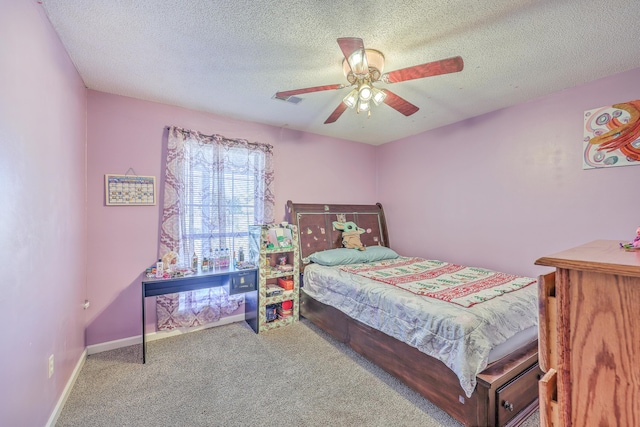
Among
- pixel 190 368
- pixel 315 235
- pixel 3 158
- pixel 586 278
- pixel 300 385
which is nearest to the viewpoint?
pixel 586 278

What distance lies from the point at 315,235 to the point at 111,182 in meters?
2.40

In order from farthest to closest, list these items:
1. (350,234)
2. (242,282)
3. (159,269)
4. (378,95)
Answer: (350,234) → (242,282) → (159,269) → (378,95)

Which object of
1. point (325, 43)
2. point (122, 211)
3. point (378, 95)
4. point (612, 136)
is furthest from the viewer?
point (122, 211)

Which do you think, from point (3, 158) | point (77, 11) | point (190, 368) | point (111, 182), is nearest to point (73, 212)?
point (111, 182)

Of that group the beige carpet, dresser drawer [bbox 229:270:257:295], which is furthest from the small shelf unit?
the beige carpet

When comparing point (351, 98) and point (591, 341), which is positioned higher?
point (351, 98)

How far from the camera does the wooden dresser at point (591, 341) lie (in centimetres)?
57

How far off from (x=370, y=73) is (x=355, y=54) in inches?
10.0

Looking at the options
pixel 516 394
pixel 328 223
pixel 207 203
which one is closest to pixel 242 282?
pixel 207 203

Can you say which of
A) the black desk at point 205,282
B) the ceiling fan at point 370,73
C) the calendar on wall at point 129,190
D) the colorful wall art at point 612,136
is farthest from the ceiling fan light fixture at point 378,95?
the calendar on wall at point 129,190

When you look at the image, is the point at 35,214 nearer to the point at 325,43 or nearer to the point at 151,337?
the point at 151,337

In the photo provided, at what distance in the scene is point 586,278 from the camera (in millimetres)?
626

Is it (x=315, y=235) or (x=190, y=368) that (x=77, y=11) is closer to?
(x=190, y=368)

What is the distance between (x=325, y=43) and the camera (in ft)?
6.25
